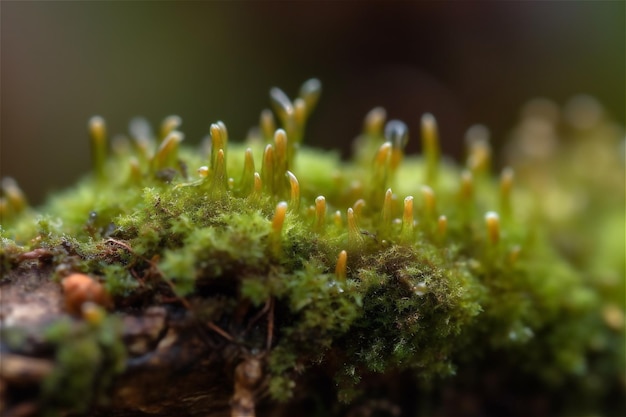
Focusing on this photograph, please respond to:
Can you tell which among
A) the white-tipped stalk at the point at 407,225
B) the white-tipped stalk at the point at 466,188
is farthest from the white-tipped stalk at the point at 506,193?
the white-tipped stalk at the point at 407,225

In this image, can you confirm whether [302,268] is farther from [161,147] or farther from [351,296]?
[161,147]

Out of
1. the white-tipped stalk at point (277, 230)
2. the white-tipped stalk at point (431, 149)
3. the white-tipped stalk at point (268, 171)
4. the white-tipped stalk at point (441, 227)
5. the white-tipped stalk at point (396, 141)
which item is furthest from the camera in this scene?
the white-tipped stalk at point (431, 149)

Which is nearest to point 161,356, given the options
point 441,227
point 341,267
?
point 341,267

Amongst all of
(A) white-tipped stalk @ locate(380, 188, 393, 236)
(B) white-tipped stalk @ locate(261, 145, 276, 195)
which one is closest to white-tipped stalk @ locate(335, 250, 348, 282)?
(A) white-tipped stalk @ locate(380, 188, 393, 236)

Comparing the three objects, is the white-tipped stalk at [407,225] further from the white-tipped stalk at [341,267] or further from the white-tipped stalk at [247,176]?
the white-tipped stalk at [247,176]

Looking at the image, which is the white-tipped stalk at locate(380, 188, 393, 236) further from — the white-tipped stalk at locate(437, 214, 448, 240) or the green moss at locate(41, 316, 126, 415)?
the green moss at locate(41, 316, 126, 415)
